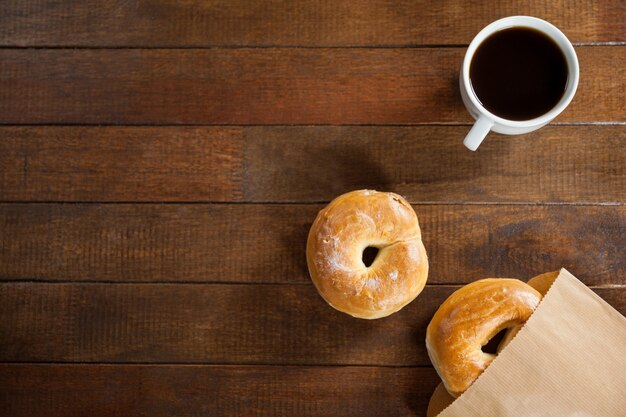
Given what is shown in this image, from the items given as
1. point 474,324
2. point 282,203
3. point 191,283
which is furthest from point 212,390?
point 474,324

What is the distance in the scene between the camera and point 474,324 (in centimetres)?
89

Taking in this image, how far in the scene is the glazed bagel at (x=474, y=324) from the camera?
0.88m

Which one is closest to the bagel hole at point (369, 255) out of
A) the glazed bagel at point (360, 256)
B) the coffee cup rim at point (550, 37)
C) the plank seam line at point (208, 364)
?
the glazed bagel at point (360, 256)

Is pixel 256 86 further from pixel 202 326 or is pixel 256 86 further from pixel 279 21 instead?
pixel 202 326

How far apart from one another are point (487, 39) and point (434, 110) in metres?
0.15

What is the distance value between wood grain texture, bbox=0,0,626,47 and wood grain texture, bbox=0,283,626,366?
42 cm

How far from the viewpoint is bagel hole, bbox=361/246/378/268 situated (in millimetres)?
1003

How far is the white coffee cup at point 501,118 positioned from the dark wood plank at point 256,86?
0.12 meters

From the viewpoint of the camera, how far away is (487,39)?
921 mm

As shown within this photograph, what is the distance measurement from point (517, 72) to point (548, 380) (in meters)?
0.45

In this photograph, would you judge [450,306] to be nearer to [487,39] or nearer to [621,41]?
[487,39]

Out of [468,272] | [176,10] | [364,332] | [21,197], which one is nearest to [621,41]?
[468,272]

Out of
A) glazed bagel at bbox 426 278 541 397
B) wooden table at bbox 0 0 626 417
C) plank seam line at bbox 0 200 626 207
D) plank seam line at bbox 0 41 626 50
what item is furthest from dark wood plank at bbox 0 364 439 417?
plank seam line at bbox 0 41 626 50

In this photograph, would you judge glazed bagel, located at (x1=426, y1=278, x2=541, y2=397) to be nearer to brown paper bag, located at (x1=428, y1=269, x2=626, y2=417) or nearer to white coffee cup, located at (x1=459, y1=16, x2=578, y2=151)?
brown paper bag, located at (x1=428, y1=269, x2=626, y2=417)
